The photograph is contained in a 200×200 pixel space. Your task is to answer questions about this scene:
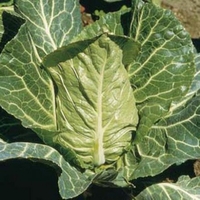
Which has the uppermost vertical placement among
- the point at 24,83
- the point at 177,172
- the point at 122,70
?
the point at 122,70

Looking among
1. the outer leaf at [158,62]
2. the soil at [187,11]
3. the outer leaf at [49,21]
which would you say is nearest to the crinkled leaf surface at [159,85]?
the outer leaf at [158,62]

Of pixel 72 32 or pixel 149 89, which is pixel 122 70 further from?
pixel 72 32

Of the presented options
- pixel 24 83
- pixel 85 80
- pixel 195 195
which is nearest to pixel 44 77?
pixel 24 83

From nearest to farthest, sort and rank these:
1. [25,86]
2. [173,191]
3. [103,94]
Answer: [103,94]
[25,86]
[173,191]

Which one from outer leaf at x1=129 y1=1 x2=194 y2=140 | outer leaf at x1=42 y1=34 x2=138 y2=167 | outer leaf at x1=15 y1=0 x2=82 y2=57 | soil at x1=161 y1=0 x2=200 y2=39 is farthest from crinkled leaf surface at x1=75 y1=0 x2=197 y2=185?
soil at x1=161 y1=0 x2=200 y2=39

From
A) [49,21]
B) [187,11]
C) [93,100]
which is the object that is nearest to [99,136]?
[93,100]

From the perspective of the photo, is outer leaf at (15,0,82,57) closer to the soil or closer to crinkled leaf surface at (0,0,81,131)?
crinkled leaf surface at (0,0,81,131)

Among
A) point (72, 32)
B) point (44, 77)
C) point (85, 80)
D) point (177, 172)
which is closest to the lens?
point (85, 80)

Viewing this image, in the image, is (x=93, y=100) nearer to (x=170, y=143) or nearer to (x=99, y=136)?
(x=99, y=136)
